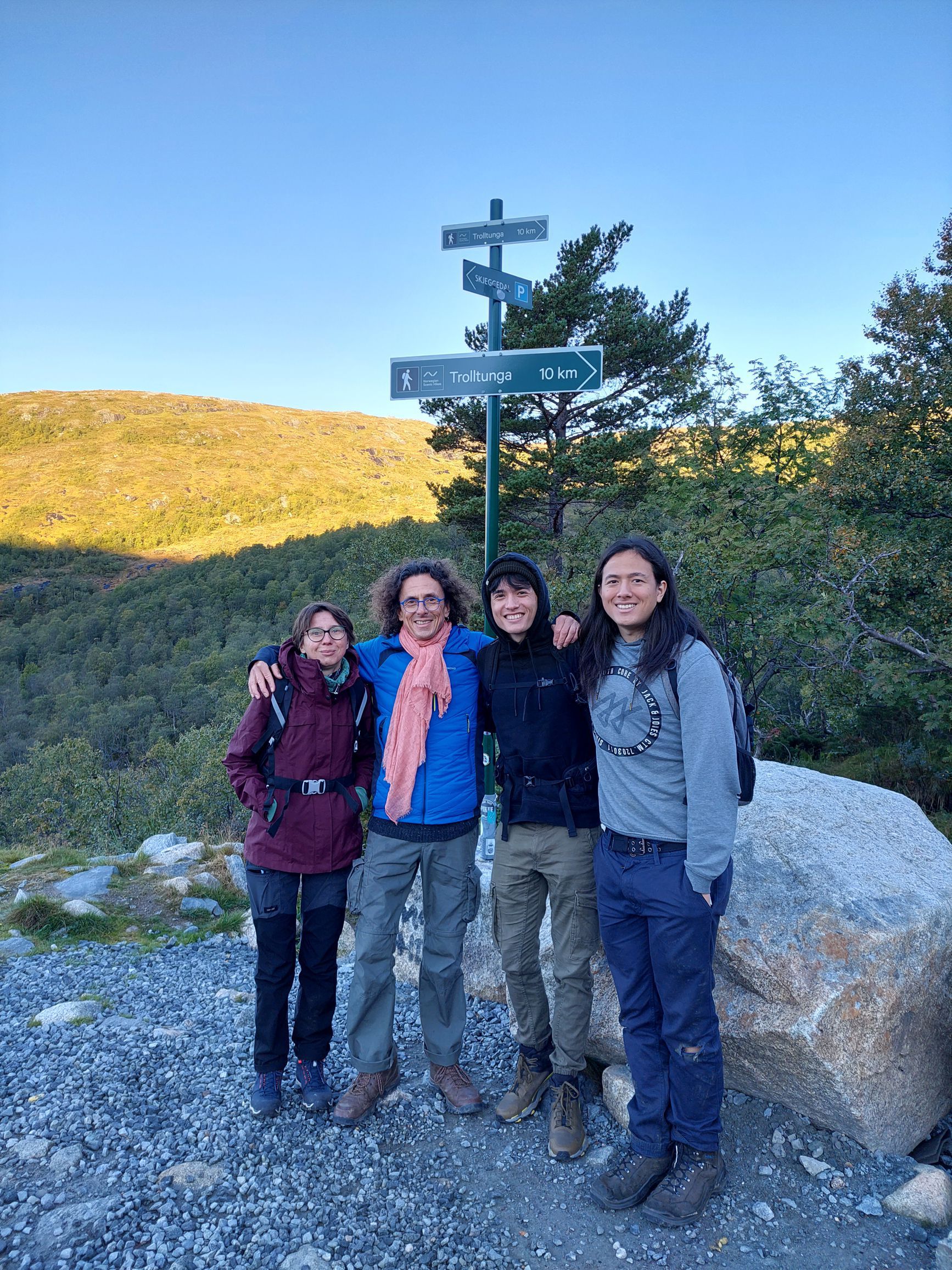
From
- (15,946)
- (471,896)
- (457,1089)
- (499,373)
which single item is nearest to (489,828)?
(471,896)

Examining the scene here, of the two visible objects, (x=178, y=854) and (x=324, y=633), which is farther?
(x=178, y=854)

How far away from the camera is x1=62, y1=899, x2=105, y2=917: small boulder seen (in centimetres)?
600

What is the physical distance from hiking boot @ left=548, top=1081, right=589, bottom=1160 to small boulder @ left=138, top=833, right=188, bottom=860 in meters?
5.77

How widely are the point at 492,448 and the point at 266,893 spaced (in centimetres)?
296

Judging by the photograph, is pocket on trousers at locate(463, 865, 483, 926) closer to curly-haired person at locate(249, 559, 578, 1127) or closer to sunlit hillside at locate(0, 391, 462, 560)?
curly-haired person at locate(249, 559, 578, 1127)

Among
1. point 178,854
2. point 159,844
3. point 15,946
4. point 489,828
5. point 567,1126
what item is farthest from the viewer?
point 159,844

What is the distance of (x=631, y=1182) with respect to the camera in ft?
9.05

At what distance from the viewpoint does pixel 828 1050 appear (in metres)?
2.89

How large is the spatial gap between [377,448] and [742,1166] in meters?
198

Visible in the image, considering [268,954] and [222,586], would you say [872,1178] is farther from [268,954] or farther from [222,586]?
[222,586]

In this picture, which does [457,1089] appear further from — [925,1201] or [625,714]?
[625,714]

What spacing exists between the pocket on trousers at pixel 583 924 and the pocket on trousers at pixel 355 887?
2.98 ft

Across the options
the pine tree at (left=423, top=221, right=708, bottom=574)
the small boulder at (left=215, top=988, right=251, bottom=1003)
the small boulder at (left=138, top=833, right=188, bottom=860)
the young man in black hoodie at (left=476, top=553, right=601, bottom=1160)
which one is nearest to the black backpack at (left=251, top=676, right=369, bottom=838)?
the young man in black hoodie at (left=476, top=553, right=601, bottom=1160)

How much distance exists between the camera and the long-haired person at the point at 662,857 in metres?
2.59
